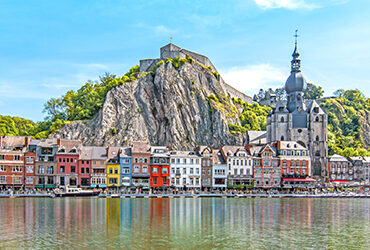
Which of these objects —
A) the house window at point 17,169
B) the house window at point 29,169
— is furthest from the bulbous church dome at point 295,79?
A: the house window at point 17,169

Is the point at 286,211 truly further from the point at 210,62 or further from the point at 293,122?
the point at 210,62

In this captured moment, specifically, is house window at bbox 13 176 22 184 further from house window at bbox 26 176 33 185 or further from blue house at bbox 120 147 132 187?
blue house at bbox 120 147 132 187

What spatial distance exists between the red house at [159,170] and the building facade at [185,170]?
126 centimetres

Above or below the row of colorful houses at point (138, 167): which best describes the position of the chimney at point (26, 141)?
above

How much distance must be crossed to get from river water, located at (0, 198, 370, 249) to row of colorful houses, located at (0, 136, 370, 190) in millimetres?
32787

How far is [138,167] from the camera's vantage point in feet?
304

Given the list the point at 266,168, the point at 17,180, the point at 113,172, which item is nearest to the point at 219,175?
the point at 266,168

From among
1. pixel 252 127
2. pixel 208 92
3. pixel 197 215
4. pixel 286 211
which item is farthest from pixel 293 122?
pixel 197 215

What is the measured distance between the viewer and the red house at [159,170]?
92875 millimetres

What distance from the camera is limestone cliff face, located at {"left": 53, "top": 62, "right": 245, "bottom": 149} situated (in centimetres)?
11381

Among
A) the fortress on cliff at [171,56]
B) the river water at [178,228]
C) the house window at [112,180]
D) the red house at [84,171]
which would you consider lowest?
the river water at [178,228]

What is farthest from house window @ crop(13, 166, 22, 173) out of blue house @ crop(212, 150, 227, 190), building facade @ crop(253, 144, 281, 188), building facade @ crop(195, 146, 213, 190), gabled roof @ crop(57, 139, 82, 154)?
building facade @ crop(253, 144, 281, 188)

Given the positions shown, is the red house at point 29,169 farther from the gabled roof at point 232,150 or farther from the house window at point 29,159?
the gabled roof at point 232,150

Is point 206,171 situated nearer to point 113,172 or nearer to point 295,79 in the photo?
point 113,172
